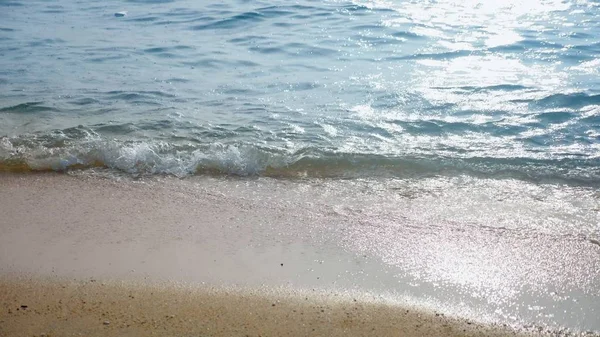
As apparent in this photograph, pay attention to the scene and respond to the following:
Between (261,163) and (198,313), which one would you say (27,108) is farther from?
(198,313)

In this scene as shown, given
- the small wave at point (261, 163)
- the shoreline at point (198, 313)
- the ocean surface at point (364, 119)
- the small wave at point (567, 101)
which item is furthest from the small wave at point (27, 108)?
the small wave at point (567, 101)

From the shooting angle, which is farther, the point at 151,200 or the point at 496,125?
the point at 496,125

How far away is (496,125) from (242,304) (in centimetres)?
428

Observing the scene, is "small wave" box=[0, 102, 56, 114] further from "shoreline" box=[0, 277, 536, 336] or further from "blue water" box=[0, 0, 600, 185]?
"shoreline" box=[0, 277, 536, 336]

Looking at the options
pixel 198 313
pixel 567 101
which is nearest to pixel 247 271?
pixel 198 313

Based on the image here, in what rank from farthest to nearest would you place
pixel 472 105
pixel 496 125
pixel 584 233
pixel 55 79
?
pixel 55 79
pixel 472 105
pixel 496 125
pixel 584 233

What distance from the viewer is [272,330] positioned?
3281 mm

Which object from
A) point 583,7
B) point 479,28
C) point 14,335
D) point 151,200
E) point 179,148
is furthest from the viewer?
point 583,7

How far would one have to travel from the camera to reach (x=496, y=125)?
6930 mm

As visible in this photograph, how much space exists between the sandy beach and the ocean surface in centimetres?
7

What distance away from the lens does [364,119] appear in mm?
7125

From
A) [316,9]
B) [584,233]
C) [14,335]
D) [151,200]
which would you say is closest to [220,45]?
[316,9]

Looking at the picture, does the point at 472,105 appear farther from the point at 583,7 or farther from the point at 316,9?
the point at 583,7

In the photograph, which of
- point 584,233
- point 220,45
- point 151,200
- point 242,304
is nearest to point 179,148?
point 151,200
